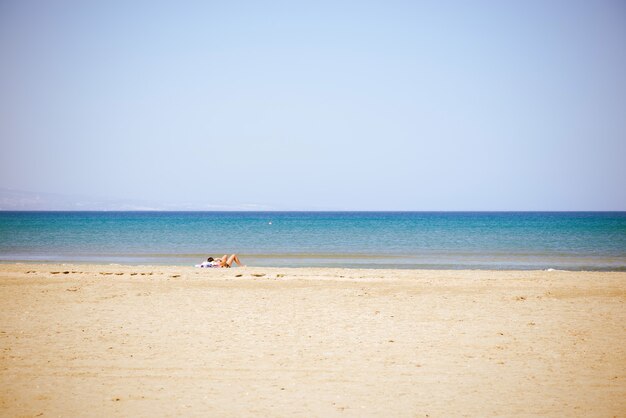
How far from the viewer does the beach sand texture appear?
253 inches

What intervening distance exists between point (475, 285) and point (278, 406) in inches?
468

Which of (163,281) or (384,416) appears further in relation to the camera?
(163,281)

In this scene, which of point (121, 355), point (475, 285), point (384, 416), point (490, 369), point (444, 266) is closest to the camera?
point (384, 416)

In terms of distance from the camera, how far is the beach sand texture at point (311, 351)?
21.1ft

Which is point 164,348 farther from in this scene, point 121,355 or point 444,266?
point 444,266

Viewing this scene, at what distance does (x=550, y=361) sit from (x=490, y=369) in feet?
3.73

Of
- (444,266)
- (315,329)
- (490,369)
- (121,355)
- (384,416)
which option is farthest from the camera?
(444,266)

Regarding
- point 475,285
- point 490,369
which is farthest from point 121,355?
point 475,285

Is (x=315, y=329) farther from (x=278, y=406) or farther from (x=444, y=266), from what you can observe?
(x=444, y=266)

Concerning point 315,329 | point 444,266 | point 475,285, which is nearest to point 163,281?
point 315,329

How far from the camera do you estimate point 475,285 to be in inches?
660

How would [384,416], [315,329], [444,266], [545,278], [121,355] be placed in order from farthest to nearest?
[444,266], [545,278], [315,329], [121,355], [384,416]

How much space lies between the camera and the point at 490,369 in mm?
7703

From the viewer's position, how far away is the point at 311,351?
863 cm
